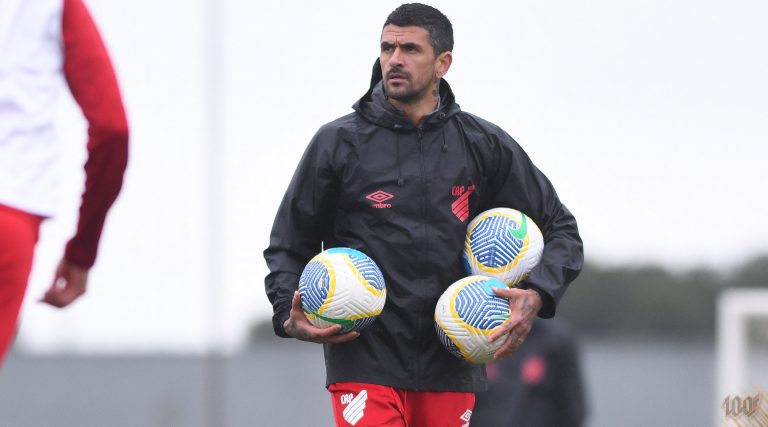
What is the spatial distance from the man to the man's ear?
0.06 metres

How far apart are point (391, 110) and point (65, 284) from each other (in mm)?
1908

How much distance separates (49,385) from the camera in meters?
19.0

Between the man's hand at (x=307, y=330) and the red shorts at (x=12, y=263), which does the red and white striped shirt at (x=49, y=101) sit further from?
the man's hand at (x=307, y=330)

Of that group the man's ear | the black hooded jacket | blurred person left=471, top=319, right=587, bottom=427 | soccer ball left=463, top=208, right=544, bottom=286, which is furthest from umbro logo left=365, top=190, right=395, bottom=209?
blurred person left=471, top=319, right=587, bottom=427

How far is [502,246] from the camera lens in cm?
602

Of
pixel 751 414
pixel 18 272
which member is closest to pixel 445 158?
pixel 751 414

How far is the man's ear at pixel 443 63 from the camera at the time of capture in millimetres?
6316

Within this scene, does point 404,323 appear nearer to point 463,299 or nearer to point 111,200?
point 463,299

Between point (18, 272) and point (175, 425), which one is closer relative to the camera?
point (18, 272)

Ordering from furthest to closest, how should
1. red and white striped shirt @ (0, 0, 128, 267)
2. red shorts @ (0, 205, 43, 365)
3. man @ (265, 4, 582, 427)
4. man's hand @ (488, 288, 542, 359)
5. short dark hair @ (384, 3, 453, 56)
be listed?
1. short dark hair @ (384, 3, 453, 56)
2. man @ (265, 4, 582, 427)
3. man's hand @ (488, 288, 542, 359)
4. red and white striped shirt @ (0, 0, 128, 267)
5. red shorts @ (0, 205, 43, 365)

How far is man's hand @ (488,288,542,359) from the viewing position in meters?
5.84

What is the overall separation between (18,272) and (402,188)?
7.30 ft

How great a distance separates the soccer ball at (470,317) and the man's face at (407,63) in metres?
0.87

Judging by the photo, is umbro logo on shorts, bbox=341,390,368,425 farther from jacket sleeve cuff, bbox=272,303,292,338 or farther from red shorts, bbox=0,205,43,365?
red shorts, bbox=0,205,43,365
